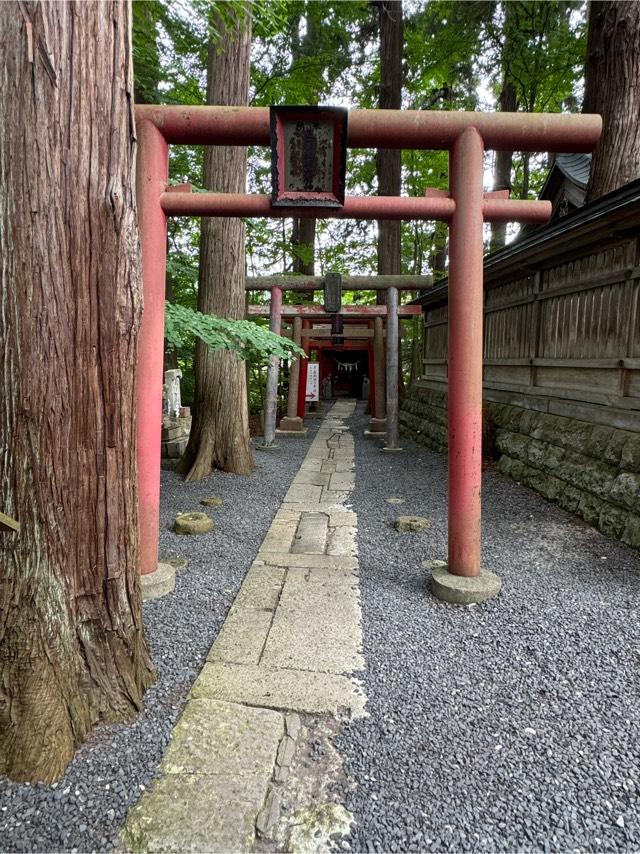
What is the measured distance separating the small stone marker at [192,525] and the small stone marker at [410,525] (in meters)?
1.65

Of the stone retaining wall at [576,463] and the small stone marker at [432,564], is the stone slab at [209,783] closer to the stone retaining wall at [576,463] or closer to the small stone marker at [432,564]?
the small stone marker at [432,564]

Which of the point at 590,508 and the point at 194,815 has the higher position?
the point at 590,508

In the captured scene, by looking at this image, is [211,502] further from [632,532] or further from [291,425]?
[291,425]

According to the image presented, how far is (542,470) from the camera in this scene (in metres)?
5.55

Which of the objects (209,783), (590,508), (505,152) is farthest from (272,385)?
(505,152)

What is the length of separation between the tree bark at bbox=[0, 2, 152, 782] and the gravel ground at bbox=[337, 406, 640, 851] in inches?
41.7

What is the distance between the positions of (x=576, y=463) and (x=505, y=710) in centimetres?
350

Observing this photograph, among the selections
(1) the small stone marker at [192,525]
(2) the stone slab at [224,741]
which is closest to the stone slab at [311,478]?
(1) the small stone marker at [192,525]

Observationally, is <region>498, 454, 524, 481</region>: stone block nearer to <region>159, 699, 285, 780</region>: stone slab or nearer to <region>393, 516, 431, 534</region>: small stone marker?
<region>393, 516, 431, 534</region>: small stone marker

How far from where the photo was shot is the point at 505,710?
2.02m

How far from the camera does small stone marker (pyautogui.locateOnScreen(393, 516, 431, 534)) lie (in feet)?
14.4

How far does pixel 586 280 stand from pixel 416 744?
486cm

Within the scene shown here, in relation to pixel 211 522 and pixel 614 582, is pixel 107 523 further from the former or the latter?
pixel 614 582

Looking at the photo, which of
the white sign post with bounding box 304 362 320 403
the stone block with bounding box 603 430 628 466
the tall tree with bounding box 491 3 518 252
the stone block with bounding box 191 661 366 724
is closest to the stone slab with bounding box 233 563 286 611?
the stone block with bounding box 191 661 366 724
